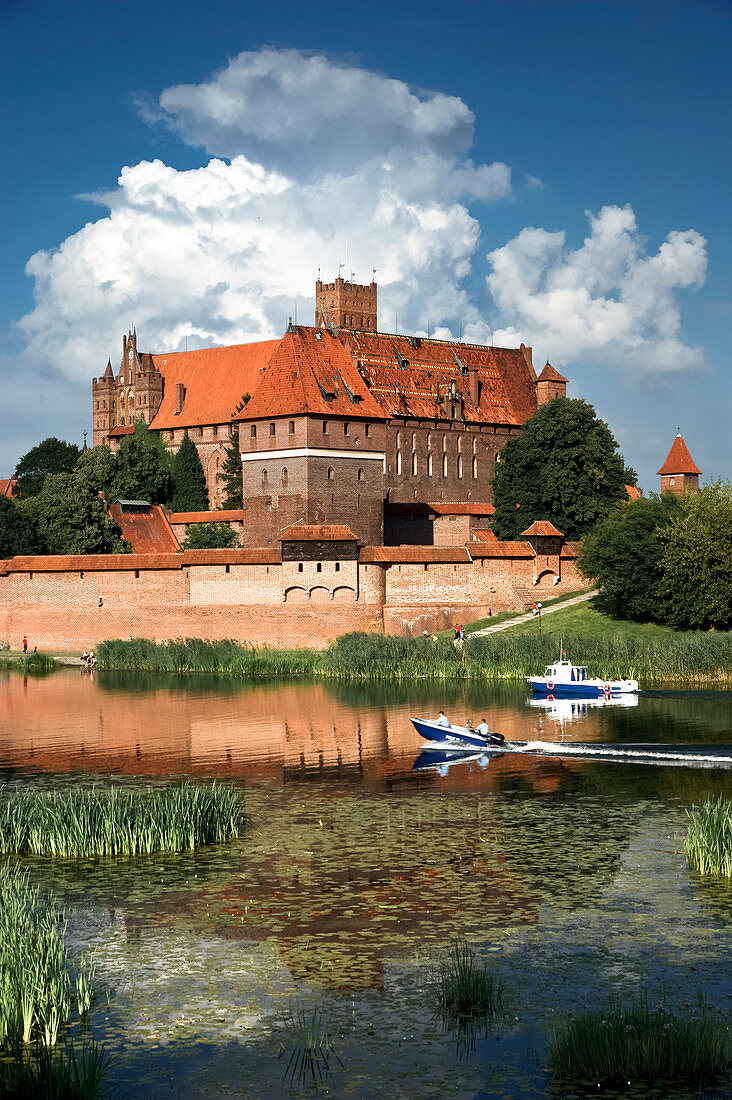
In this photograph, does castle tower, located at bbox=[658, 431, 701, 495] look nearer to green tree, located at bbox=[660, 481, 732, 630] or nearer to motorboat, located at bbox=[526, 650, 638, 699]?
green tree, located at bbox=[660, 481, 732, 630]

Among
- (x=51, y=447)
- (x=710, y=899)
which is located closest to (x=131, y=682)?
(x=710, y=899)

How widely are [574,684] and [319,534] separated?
49.3 ft

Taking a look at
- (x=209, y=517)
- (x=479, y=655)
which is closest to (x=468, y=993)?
(x=479, y=655)

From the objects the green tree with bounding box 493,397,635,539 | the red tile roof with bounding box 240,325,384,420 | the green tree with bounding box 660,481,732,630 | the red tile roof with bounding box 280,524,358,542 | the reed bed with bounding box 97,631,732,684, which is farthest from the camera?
the green tree with bounding box 493,397,635,539

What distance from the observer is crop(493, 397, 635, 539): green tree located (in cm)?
5803

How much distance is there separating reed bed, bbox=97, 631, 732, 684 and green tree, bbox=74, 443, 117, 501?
61.2ft

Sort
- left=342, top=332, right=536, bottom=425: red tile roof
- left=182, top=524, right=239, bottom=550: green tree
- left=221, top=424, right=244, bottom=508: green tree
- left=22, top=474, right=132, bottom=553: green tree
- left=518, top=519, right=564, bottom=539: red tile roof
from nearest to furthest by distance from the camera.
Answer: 1. left=518, top=519, right=564, bottom=539: red tile roof
2. left=182, top=524, right=239, bottom=550: green tree
3. left=22, top=474, right=132, bottom=553: green tree
4. left=221, top=424, right=244, bottom=508: green tree
5. left=342, top=332, right=536, bottom=425: red tile roof

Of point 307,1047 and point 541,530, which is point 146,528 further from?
point 307,1047

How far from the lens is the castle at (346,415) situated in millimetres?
51469

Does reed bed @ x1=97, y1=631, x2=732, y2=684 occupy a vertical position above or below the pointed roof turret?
below

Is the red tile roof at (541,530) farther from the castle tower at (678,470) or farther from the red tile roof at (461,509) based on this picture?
the castle tower at (678,470)

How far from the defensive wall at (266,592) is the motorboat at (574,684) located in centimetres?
1184

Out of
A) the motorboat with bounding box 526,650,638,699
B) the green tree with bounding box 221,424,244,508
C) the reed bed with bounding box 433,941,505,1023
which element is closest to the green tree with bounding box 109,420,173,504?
the green tree with bounding box 221,424,244,508

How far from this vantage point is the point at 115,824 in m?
17.3
